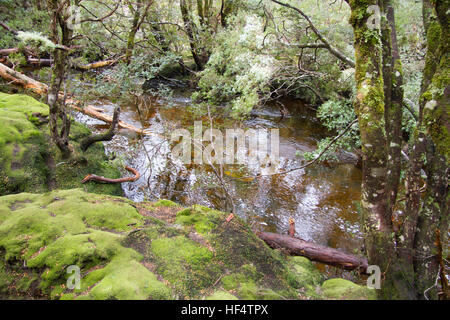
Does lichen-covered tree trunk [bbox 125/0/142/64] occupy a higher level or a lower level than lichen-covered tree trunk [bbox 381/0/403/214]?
higher

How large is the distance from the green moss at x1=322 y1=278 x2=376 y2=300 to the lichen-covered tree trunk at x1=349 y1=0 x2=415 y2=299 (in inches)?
6.2

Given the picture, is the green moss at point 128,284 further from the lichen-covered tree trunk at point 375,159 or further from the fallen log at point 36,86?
the fallen log at point 36,86

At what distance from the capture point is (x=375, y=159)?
7.93ft

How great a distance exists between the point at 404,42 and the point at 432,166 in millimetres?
7275

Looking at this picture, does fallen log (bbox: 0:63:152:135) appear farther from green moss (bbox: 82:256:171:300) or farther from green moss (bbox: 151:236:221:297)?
green moss (bbox: 82:256:171:300)

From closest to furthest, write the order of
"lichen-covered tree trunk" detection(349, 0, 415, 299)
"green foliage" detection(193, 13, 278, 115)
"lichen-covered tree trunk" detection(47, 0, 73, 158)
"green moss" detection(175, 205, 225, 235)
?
"lichen-covered tree trunk" detection(349, 0, 415, 299), "green moss" detection(175, 205, 225, 235), "lichen-covered tree trunk" detection(47, 0, 73, 158), "green foliage" detection(193, 13, 278, 115)

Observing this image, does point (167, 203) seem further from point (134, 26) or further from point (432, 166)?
point (134, 26)

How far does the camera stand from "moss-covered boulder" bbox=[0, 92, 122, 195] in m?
4.57

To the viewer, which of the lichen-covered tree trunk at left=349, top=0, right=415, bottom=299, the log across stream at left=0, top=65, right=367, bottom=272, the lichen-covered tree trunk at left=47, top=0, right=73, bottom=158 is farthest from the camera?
the log across stream at left=0, top=65, right=367, bottom=272

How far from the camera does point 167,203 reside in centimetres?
432

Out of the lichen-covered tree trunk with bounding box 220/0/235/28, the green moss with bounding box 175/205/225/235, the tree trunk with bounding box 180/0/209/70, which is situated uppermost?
the lichen-covered tree trunk with bounding box 220/0/235/28

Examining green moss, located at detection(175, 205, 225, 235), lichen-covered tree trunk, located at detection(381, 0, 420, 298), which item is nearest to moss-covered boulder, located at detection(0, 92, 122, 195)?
green moss, located at detection(175, 205, 225, 235)

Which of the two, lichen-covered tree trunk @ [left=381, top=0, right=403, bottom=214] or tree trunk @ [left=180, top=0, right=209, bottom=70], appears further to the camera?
tree trunk @ [left=180, top=0, right=209, bottom=70]

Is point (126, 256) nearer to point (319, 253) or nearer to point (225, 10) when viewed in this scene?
point (319, 253)
